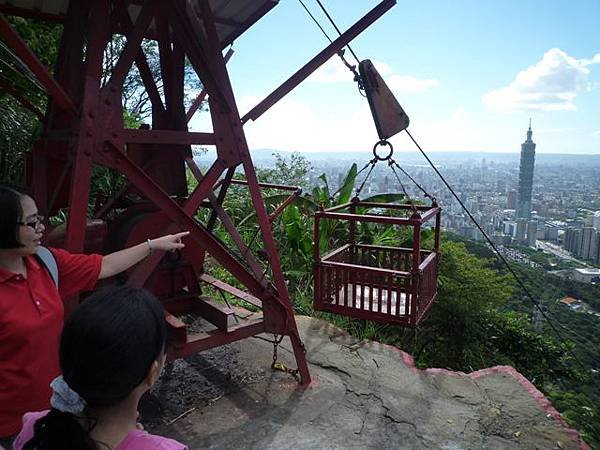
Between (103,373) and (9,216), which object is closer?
(103,373)

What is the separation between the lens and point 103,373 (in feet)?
3.67

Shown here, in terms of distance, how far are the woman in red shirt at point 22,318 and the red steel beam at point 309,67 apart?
2.04m

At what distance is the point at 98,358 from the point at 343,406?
3.18m

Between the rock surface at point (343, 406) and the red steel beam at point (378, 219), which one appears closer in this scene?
the rock surface at point (343, 406)

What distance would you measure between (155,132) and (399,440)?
2.79m

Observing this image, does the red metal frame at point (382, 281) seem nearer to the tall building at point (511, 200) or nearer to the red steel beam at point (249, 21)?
the red steel beam at point (249, 21)

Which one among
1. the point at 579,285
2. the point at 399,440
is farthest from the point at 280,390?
the point at 579,285

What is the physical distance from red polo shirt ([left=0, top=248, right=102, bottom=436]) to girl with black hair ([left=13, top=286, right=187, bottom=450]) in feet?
2.24

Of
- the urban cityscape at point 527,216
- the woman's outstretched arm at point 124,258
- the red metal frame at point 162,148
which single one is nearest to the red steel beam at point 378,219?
the red metal frame at point 162,148

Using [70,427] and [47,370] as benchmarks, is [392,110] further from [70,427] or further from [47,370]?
[70,427]

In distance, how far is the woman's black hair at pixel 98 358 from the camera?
1.11m

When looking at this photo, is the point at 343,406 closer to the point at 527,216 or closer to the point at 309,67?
the point at 309,67

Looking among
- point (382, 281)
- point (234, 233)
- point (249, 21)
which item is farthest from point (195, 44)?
point (382, 281)

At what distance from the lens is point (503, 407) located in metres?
4.25
